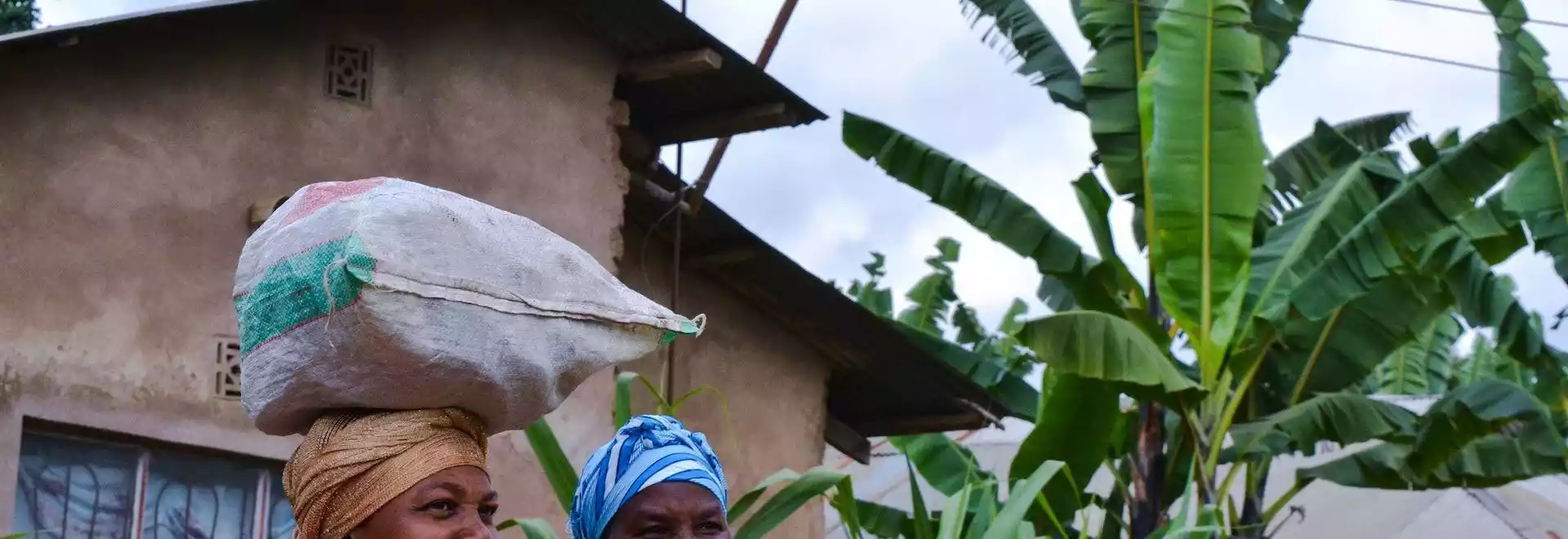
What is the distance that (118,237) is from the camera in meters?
5.25

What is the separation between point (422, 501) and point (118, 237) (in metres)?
3.44

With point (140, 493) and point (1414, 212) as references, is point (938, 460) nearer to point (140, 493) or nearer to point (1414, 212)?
point (1414, 212)

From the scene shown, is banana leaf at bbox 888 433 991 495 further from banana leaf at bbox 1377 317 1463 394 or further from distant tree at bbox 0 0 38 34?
banana leaf at bbox 1377 317 1463 394

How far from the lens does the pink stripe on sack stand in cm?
220

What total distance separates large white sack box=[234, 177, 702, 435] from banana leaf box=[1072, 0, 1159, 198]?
5691 millimetres

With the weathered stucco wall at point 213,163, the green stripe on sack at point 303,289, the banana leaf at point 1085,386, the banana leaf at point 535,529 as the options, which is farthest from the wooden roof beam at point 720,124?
the green stripe on sack at point 303,289

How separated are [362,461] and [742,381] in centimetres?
546

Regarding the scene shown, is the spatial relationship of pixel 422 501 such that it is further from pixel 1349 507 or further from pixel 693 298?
pixel 1349 507

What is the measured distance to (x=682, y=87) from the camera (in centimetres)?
669

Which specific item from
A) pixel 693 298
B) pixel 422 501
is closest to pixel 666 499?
pixel 422 501

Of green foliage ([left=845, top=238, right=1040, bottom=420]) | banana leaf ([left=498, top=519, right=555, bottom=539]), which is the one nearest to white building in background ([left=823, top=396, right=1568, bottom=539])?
green foliage ([left=845, top=238, right=1040, bottom=420])

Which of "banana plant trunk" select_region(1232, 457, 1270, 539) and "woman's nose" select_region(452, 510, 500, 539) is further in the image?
"banana plant trunk" select_region(1232, 457, 1270, 539)

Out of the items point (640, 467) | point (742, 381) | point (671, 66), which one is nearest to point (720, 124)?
point (671, 66)

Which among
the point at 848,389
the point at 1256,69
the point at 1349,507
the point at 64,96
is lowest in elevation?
the point at 1349,507
